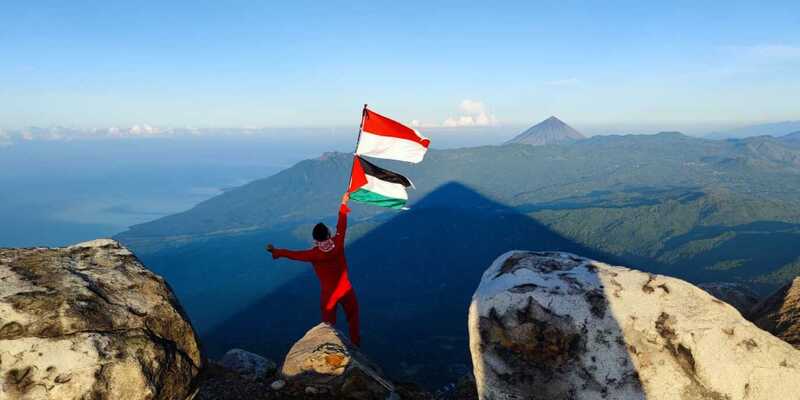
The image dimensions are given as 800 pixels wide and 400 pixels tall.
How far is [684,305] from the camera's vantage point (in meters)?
9.98

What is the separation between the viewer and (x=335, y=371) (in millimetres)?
11703

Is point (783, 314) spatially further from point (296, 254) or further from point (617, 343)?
point (296, 254)

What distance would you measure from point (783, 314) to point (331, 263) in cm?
1466

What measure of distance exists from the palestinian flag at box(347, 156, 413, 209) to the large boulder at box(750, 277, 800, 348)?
40.8 ft

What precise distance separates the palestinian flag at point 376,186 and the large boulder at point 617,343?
6176 millimetres

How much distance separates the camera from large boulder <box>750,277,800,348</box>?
473 inches

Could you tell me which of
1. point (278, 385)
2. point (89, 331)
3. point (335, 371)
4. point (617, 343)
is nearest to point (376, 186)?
point (335, 371)

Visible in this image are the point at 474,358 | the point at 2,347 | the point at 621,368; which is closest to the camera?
the point at 2,347

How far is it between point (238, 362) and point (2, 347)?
729 cm

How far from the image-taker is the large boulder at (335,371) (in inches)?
436

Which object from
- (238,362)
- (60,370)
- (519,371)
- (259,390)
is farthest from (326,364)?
(60,370)

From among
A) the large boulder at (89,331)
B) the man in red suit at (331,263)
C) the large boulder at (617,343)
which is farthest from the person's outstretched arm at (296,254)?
the large boulder at (617,343)

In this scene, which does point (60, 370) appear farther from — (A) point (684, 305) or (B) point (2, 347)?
(A) point (684, 305)

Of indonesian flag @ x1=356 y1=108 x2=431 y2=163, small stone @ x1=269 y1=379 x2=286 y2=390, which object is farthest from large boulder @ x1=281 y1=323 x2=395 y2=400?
indonesian flag @ x1=356 y1=108 x2=431 y2=163
